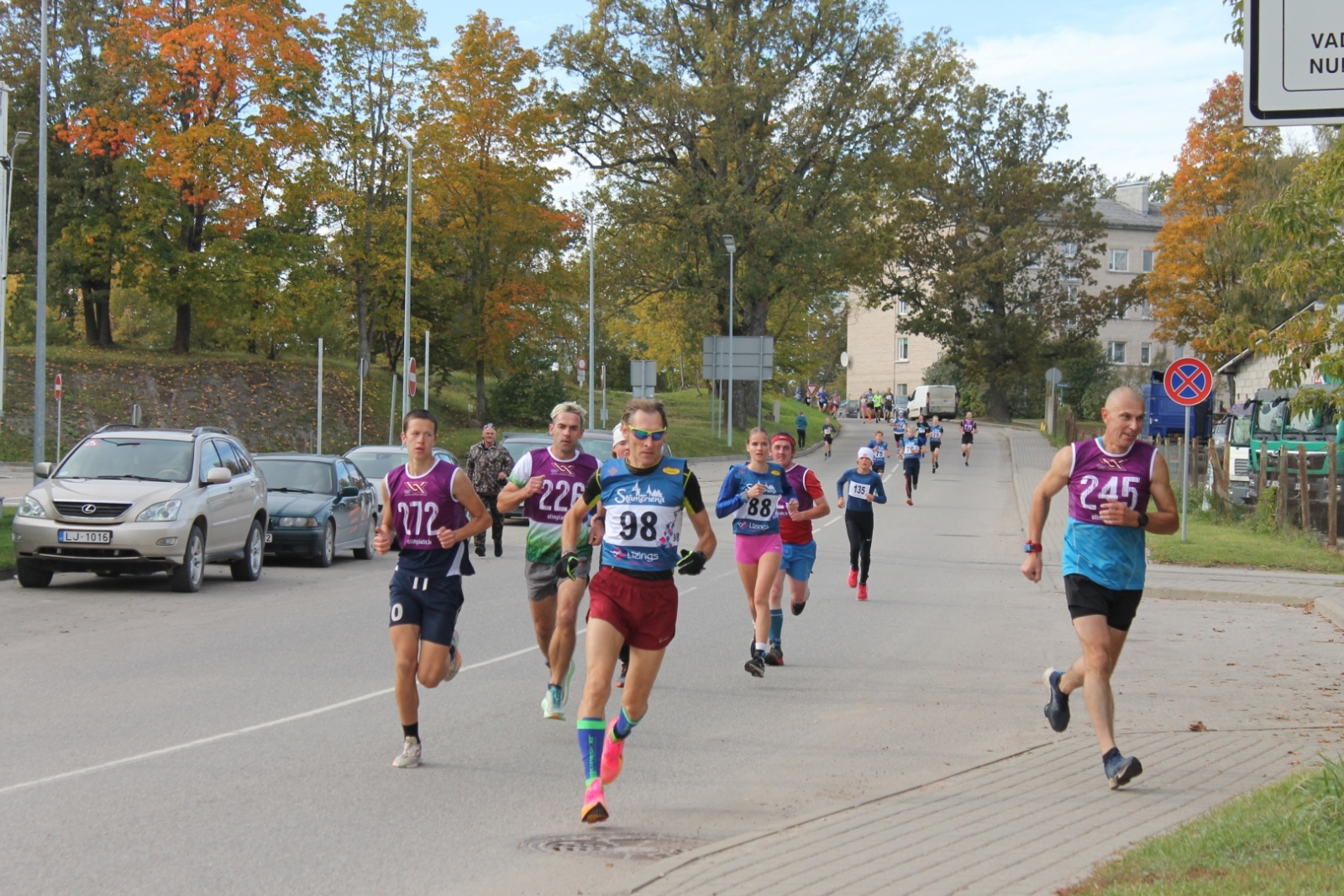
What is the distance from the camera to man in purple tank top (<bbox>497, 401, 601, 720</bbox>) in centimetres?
877

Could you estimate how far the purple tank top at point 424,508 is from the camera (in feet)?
25.4

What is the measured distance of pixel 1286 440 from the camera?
1265 inches

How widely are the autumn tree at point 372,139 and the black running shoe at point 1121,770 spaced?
43701 mm

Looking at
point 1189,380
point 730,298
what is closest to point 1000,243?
point 730,298

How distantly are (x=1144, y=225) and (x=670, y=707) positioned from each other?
9270cm

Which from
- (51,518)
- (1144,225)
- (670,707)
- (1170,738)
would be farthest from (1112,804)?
(1144,225)

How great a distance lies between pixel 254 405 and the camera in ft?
147

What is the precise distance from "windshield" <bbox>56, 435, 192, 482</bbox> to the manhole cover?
36.5 feet

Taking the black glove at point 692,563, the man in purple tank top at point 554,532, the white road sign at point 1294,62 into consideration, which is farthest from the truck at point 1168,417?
the white road sign at point 1294,62

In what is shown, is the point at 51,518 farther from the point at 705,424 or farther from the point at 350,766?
the point at 705,424

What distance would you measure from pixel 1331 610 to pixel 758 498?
8.04 metres

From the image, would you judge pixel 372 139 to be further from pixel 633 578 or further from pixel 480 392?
pixel 633 578

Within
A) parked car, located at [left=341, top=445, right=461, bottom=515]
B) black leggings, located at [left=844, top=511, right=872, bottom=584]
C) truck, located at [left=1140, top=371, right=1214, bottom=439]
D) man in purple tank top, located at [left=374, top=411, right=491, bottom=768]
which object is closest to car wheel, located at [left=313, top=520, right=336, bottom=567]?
parked car, located at [left=341, top=445, right=461, bottom=515]

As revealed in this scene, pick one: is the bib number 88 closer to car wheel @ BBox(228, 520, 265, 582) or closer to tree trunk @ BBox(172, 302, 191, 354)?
car wheel @ BBox(228, 520, 265, 582)
